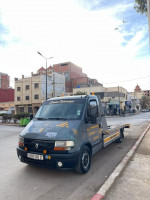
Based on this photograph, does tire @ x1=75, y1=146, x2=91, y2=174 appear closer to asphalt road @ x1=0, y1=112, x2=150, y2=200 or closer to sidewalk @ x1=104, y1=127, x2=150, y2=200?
asphalt road @ x1=0, y1=112, x2=150, y2=200

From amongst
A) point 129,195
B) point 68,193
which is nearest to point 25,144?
point 68,193

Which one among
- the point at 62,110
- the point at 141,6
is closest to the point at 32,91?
the point at 141,6

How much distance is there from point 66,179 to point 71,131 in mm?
1265

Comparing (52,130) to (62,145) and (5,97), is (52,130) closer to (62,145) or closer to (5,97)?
(62,145)

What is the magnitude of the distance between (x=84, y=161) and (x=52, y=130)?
1284mm

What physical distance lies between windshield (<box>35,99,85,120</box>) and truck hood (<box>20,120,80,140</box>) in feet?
0.95

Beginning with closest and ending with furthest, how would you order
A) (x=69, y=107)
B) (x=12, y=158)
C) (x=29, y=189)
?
(x=29, y=189) → (x=69, y=107) → (x=12, y=158)

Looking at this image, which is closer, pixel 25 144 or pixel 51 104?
pixel 25 144

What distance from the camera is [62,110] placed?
4.86m

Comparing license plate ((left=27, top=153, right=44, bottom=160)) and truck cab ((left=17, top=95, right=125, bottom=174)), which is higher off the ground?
truck cab ((left=17, top=95, right=125, bottom=174))

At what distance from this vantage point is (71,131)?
3934mm

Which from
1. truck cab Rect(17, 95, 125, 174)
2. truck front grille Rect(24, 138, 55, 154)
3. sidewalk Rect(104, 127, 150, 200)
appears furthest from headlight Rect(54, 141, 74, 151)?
sidewalk Rect(104, 127, 150, 200)

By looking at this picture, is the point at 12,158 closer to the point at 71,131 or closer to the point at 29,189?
the point at 29,189

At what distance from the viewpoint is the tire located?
4.04 m
